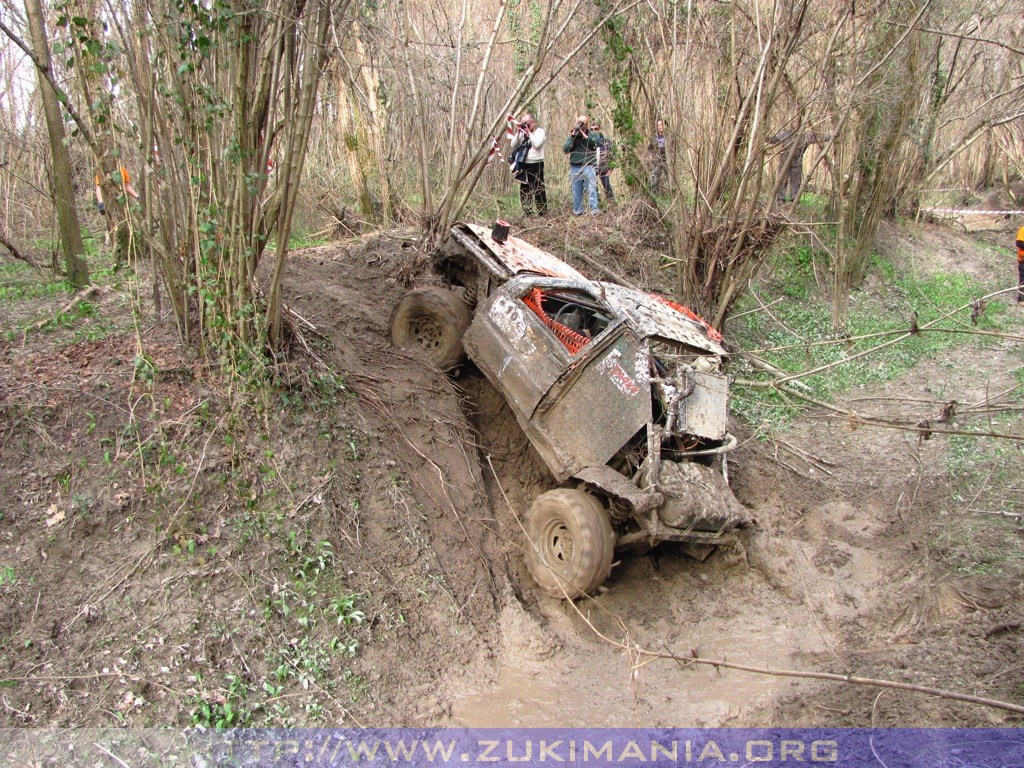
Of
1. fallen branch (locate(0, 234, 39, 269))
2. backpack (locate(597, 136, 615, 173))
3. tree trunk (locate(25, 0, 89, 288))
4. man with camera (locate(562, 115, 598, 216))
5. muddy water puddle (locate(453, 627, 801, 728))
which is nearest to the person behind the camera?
muddy water puddle (locate(453, 627, 801, 728))

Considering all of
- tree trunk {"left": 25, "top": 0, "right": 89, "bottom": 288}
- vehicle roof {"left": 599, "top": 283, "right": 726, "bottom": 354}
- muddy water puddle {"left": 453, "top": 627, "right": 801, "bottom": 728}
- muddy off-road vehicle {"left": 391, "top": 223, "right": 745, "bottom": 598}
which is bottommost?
muddy water puddle {"left": 453, "top": 627, "right": 801, "bottom": 728}

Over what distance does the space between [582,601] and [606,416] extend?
4.88 ft

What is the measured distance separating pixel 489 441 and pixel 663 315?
214 cm

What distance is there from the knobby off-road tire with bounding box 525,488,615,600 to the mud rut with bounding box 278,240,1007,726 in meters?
0.23

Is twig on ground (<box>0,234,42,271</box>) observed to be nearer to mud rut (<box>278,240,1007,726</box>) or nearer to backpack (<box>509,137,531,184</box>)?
mud rut (<box>278,240,1007,726</box>)

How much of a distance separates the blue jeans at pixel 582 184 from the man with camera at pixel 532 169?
1.57 feet

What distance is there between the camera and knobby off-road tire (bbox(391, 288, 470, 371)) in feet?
24.3

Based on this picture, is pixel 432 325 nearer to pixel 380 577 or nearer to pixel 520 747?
pixel 380 577

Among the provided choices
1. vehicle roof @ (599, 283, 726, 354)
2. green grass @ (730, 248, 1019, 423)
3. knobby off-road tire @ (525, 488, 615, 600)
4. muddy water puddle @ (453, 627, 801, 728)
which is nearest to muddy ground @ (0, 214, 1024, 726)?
muddy water puddle @ (453, 627, 801, 728)

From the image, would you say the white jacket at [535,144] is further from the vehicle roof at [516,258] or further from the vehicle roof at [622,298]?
the vehicle roof at [516,258]

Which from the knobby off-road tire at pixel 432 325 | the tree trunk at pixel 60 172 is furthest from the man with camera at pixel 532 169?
the tree trunk at pixel 60 172

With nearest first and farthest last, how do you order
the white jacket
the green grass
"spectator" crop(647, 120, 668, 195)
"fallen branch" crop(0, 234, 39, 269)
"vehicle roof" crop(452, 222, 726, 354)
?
1. "vehicle roof" crop(452, 222, 726, 354)
2. "fallen branch" crop(0, 234, 39, 269)
3. the green grass
4. "spectator" crop(647, 120, 668, 195)
5. the white jacket

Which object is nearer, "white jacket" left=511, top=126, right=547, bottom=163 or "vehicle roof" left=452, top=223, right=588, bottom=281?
"vehicle roof" left=452, top=223, right=588, bottom=281

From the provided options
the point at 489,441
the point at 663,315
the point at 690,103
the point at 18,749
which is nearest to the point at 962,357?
the point at 690,103
